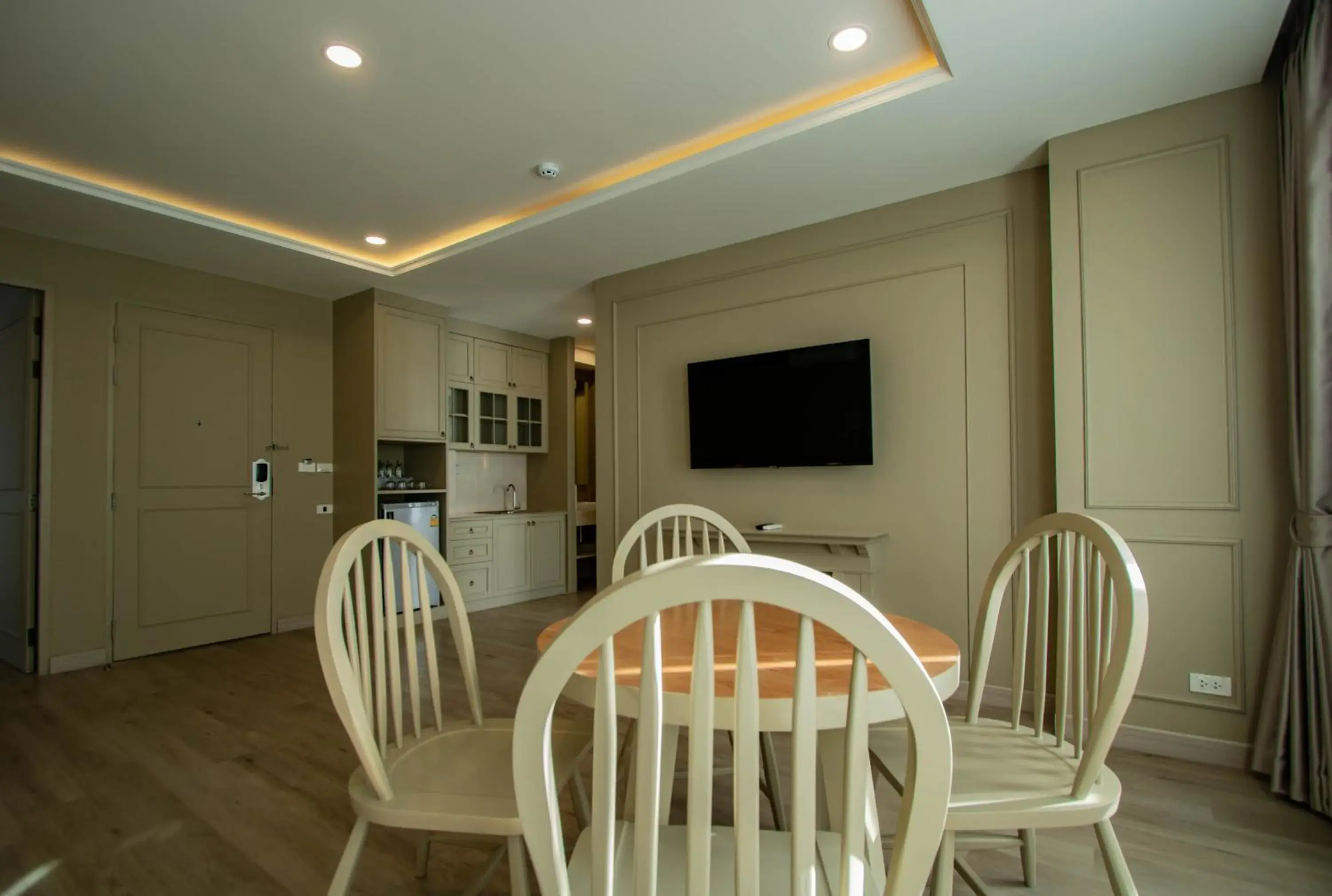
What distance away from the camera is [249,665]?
13.1 feet

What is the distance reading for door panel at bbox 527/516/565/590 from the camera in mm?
6078

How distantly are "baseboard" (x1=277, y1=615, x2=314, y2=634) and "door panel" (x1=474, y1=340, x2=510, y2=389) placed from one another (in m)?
2.34

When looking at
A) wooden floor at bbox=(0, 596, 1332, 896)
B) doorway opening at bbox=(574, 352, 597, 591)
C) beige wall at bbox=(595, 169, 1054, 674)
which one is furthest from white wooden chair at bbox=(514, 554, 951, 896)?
doorway opening at bbox=(574, 352, 597, 591)

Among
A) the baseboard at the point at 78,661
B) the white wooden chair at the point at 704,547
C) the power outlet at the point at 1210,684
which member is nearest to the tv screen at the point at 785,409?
the white wooden chair at the point at 704,547

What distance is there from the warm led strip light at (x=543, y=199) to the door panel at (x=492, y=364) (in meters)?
1.34

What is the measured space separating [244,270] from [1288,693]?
234 inches

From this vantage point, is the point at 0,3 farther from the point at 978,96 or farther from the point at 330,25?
the point at 978,96

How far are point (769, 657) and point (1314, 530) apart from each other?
84.1 inches

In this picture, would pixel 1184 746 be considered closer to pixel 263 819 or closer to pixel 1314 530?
pixel 1314 530

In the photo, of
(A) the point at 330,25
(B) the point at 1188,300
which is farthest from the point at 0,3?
(B) the point at 1188,300

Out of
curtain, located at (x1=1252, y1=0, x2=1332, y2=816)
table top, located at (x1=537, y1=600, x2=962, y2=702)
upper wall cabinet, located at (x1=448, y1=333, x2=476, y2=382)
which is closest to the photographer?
table top, located at (x1=537, y1=600, x2=962, y2=702)

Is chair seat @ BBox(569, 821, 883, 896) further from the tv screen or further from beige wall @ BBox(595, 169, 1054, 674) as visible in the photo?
the tv screen

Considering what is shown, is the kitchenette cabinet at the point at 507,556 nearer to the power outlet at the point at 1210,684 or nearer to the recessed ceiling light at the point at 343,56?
the recessed ceiling light at the point at 343,56

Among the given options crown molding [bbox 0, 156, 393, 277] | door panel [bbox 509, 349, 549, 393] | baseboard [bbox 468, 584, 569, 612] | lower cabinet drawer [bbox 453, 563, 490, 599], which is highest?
crown molding [bbox 0, 156, 393, 277]
